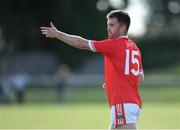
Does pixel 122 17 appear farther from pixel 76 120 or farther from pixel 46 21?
pixel 46 21

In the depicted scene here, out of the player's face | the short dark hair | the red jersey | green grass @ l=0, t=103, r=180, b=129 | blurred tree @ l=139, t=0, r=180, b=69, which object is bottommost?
green grass @ l=0, t=103, r=180, b=129

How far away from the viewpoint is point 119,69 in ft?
28.2

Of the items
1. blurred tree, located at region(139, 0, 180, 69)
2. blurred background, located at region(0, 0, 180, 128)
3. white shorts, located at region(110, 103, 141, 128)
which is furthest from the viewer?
blurred tree, located at region(139, 0, 180, 69)

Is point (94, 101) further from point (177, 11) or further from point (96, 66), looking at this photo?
point (177, 11)

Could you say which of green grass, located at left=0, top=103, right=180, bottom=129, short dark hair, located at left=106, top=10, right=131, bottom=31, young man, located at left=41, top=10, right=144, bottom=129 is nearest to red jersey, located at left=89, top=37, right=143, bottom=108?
young man, located at left=41, top=10, right=144, bottom=129

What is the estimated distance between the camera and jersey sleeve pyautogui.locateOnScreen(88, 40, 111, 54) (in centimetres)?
855

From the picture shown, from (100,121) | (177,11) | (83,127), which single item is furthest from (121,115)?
(177,11)

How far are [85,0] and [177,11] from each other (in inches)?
1038

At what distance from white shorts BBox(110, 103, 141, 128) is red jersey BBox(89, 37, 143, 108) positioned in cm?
6

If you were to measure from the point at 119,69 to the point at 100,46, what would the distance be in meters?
0.36

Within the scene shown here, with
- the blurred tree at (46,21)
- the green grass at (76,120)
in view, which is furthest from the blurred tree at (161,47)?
the green grass at (76,120)

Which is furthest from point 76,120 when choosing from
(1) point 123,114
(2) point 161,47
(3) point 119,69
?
(2) point 161,47

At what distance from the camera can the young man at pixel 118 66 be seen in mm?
8594

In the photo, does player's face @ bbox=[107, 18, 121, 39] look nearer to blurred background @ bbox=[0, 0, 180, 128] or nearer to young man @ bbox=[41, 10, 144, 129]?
young man @ bbox=[41, 10, 144, 129]
